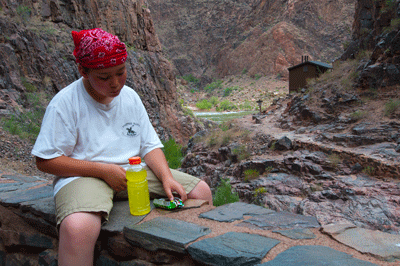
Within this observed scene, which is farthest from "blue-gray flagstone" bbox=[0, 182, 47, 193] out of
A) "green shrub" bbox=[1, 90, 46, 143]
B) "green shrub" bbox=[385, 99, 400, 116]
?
"green shrub" bbox=[385, 99, 400, 116]

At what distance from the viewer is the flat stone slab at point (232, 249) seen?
4.20ft

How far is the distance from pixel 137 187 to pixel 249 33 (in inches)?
2088

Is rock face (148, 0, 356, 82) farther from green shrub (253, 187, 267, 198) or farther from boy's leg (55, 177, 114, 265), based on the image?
boy's leg (55, 177, 114, 265)

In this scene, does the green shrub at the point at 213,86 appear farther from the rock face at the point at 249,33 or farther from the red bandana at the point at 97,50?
the red bandana at the point at 97,50

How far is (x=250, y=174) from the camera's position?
8.78 m

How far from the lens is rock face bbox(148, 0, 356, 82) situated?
4591cm

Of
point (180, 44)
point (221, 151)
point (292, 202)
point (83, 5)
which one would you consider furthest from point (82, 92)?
point (180, 44)

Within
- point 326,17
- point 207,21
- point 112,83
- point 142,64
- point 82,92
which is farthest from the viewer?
point 207,21

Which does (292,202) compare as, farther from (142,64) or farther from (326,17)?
(326,17)

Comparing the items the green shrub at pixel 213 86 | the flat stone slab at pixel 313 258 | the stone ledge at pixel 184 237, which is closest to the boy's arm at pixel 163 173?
the stone ledge at pixel 184 237

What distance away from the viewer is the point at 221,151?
10.8 meters

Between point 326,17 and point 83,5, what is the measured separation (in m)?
43.5

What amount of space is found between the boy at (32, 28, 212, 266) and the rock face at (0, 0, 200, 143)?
699cm

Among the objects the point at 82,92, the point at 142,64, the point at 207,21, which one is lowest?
the point at 82,92
